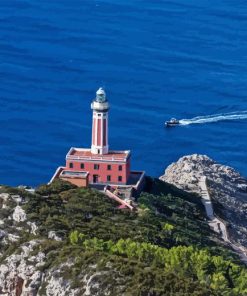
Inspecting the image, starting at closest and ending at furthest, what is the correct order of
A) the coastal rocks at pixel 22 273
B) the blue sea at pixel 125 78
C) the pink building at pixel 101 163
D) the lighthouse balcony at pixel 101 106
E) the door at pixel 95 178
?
the coastal rocks at pixel 22 273 → the lighthouse balcony at pixel 101 106 → the pink building at pixel 101 163 → the door at pixel 95 178 → the blue sea at pixel 125 78

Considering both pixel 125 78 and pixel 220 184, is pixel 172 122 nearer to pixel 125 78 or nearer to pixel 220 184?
pixel 125 78

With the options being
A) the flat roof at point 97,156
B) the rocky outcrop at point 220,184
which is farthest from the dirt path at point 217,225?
the flat roof at point 97,156

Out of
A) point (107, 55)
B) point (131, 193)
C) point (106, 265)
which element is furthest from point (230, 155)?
point (106, 265)

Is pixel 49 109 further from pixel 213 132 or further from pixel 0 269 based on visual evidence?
pixel 0 269

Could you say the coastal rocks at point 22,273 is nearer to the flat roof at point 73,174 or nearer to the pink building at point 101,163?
the flat roof at point 73,174

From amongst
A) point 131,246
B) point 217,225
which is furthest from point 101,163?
point 131,246

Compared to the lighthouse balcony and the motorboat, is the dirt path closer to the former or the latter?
the lighthouse balcony
